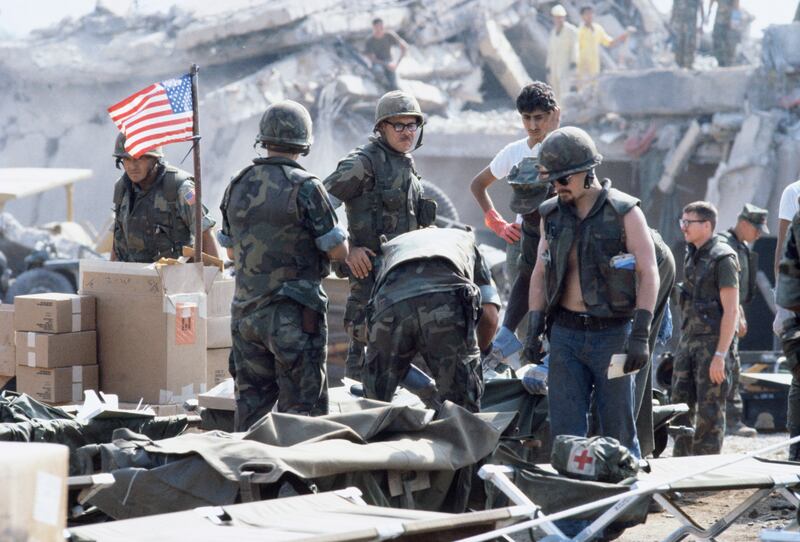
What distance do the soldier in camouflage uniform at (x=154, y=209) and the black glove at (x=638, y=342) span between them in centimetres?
341

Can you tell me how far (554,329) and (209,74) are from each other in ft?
61.4

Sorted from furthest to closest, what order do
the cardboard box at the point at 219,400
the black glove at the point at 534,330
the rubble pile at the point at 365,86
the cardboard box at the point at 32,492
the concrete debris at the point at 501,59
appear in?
1. the concrete debris at the point at 501,59
2. the rubble pile at the point at 365,86
3. the cardboard box at the point at 219,400
4. the black glove at the point at 534,330
5. the cardboard box at the point at 32,492

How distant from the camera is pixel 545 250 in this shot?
Answer: 6.11 metres

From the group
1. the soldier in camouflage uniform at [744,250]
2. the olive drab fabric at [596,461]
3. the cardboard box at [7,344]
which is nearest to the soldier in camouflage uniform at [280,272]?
the olive drab fabric at [596,461]

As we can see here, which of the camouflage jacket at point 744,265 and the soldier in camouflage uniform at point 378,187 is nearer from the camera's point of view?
the soldier in camouflage uniform at point 378,187

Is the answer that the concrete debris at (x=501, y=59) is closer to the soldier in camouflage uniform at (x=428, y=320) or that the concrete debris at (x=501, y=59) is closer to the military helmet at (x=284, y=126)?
the military helmet at (x=284, y=126)

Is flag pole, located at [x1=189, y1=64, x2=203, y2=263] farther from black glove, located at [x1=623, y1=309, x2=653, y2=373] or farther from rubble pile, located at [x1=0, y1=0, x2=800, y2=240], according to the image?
rubble pile, located at [x1=0, y1=0, x2=800, y2=240]

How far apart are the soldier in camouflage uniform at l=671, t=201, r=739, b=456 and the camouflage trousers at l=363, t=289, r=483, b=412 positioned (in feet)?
8.32

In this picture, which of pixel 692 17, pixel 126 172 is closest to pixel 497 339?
pixel 126 172

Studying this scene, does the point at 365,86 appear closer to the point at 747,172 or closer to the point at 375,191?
the point at 747,172

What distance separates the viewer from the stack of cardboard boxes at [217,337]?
26.8 ft

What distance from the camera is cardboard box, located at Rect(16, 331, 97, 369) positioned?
7.87m

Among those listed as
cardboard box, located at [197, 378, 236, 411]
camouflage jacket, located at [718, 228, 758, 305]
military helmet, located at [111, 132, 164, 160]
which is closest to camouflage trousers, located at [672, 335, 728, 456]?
camouflage jacket, located at [718, 228, 758, 305]

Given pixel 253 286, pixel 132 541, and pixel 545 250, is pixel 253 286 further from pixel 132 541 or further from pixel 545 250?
pixel 132 541
